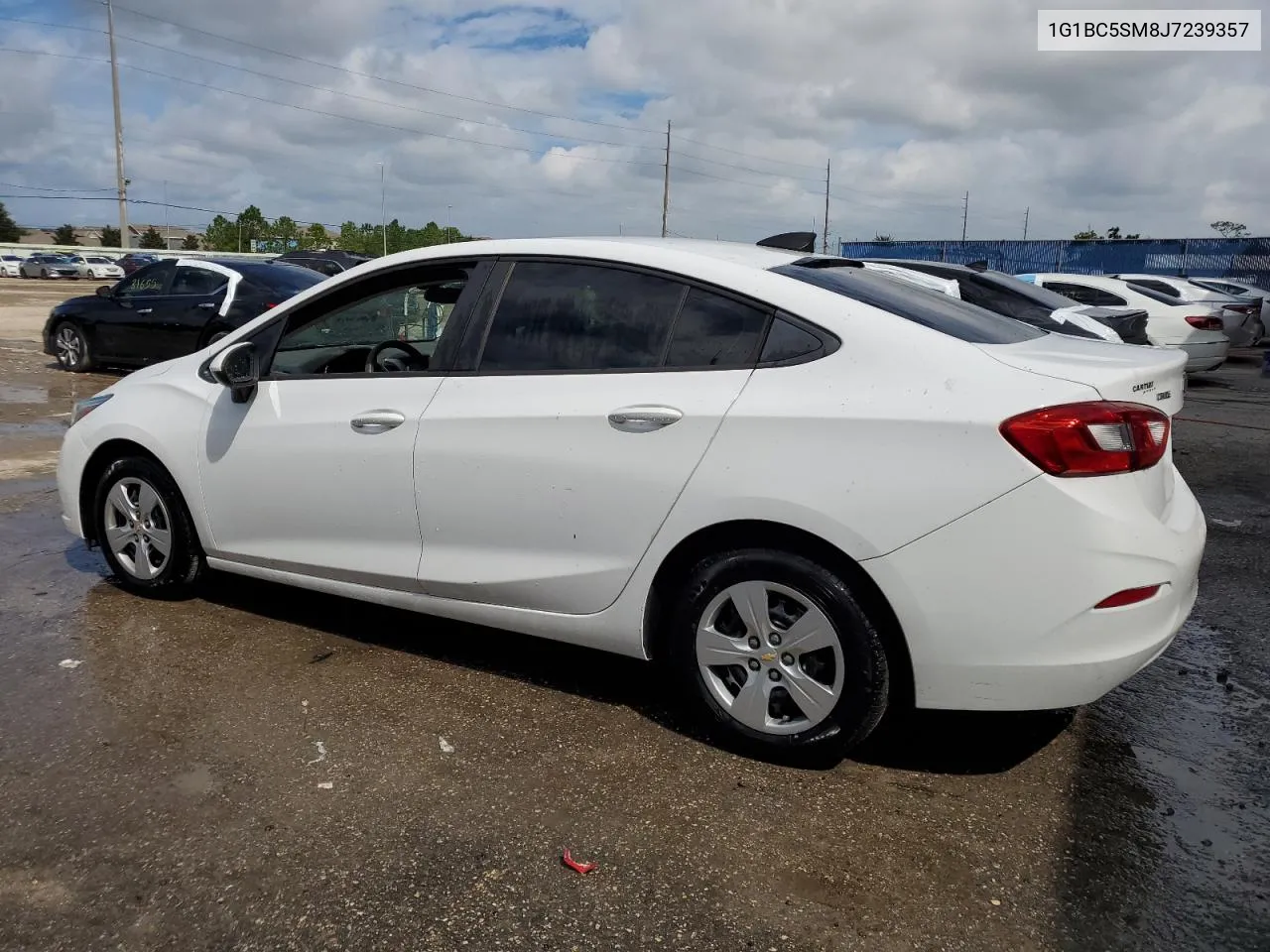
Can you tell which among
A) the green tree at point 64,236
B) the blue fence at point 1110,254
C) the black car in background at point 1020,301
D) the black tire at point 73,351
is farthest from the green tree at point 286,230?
the black car in background at point 1020,301

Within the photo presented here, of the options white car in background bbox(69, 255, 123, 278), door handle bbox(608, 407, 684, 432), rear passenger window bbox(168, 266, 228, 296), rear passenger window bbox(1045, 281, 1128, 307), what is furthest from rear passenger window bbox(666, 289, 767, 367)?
white car in background bbox(69, 255, 123, 278)

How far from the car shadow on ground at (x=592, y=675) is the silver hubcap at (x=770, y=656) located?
162 mm

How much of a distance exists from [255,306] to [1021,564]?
1055 cm

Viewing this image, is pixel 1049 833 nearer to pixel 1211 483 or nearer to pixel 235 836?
pixel 235 836

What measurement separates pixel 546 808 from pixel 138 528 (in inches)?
106

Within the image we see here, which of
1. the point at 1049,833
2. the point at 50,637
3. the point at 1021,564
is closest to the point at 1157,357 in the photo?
the point at 1021,564

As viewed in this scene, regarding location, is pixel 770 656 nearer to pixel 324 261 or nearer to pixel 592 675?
pixel 592 675

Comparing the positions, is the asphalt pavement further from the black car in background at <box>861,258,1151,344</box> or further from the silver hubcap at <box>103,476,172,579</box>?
the black car in background at <box>861,258,1151,344</box>

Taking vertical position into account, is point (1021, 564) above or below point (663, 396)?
below

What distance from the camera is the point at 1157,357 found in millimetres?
3242

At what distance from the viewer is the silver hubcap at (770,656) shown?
3.05 m

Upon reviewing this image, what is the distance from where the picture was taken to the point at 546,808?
2.95 meters

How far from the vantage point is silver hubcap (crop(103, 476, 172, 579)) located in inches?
179

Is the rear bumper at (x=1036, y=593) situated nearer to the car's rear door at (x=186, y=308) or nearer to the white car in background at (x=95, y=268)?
Answer: the car's rear door at (x=186, y=308)
